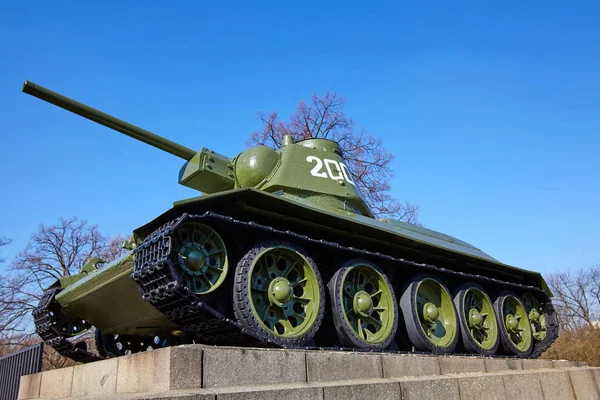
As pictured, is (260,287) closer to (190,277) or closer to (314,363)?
(190,277)

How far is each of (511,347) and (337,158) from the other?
17.3ft

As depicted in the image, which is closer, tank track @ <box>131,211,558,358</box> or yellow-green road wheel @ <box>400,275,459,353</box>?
tank track @ <box>131,211,558,358</box>

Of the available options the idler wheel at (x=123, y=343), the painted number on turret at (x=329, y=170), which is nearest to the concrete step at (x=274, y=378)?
the idler wheel at (x=123, y=343)

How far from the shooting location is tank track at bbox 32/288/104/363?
8.56 metres

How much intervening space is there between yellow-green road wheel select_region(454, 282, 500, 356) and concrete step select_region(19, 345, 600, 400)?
1471mm

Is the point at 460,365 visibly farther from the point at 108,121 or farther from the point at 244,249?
the point at 108,121

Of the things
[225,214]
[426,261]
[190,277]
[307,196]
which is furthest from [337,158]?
[190,277]

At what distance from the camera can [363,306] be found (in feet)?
25.1

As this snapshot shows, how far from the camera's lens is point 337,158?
32.3 feet

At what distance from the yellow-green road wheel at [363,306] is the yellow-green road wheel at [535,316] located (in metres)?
5.19

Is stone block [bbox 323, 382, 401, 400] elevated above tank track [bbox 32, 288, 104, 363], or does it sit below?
below

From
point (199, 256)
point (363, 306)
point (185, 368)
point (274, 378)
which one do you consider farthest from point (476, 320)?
point (185, 368)

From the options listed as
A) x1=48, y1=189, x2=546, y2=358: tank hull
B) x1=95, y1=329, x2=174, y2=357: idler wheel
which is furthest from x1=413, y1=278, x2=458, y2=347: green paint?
x1=95, y1=329, x2=174, y2=357: idler wheel

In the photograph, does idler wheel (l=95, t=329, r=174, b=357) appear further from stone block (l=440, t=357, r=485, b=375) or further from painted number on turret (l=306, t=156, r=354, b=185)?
stone block (l=440, t=357, r=485, b=375)
